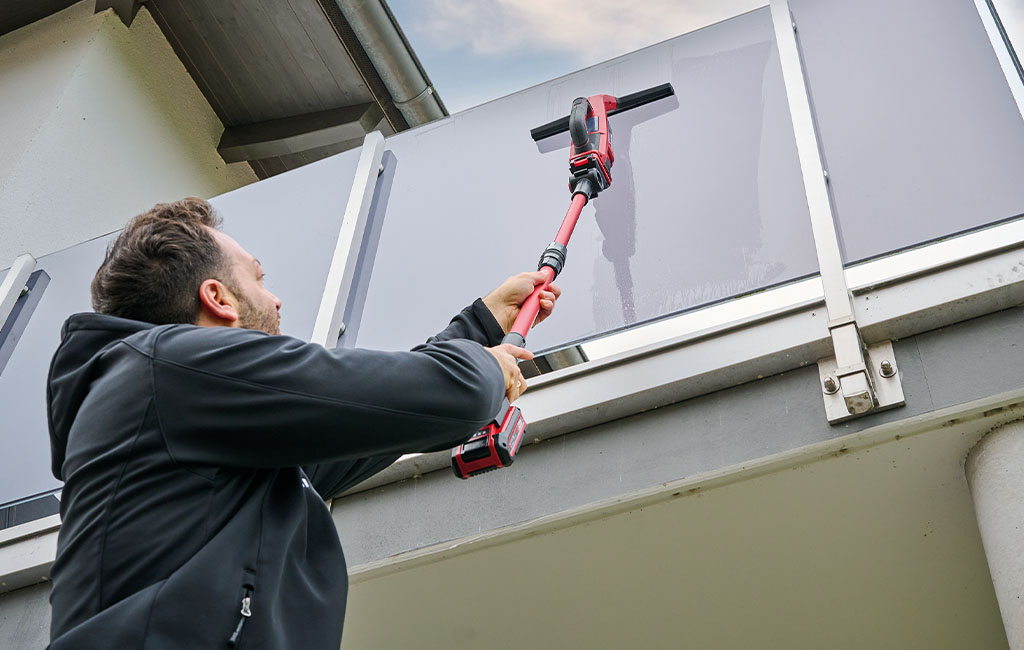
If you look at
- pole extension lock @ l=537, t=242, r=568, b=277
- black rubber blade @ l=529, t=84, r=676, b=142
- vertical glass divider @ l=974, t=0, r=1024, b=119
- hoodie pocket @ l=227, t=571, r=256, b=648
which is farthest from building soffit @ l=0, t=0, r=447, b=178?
hoodie pocket @ l=227, t=571, r=256, b=648

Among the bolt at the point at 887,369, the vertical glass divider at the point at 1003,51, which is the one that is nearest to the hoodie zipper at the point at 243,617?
the bolt at the point at 887,369

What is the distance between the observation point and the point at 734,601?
246 cm

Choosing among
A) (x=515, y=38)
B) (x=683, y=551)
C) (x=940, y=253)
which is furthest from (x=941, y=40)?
(x=515, y=38)

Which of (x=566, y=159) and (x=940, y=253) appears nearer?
(x=940, y=253)

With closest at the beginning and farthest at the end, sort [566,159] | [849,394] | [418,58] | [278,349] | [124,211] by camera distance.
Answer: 1. [278,349]
2. [849,394]
3. [566,159]
4. [124,211]
5. [418,58]

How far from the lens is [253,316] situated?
1.83 m

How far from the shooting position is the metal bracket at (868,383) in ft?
6.65

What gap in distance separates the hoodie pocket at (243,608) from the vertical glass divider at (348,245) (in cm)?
131

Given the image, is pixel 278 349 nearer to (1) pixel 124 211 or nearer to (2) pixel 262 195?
(2) pixel 262 195

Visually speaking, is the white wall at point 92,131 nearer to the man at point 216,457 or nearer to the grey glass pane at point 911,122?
the man at point 216,457

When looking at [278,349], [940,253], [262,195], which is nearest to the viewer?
[278,349]

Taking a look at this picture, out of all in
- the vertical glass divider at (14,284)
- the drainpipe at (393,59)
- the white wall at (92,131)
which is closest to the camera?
the vertical glass divider at (14,284)

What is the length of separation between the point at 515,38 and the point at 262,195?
9.44ft

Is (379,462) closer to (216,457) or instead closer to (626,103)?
(216,457)
